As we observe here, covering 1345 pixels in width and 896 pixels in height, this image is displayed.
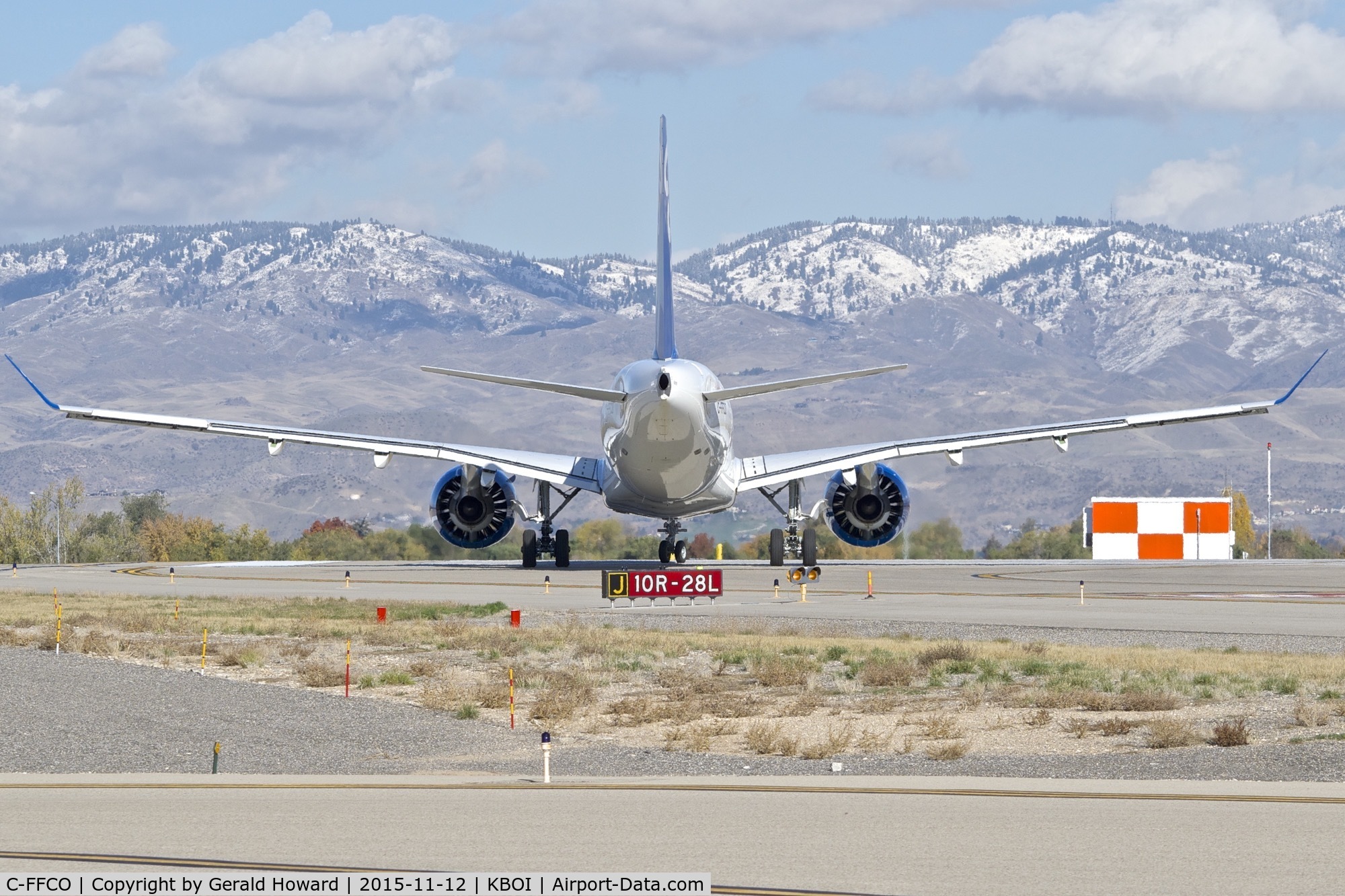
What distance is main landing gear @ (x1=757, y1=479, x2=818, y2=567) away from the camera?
62.0 metres

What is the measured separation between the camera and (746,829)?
17.1 metres

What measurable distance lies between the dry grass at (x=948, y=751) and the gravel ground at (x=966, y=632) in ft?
50.5

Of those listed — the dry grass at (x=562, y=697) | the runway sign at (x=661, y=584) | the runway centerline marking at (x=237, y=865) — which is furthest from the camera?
the runway sign at (x=661, y=584)

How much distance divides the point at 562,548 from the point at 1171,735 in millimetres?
43060

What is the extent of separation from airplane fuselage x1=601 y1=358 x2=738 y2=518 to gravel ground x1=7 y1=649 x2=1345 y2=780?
63.9 ft

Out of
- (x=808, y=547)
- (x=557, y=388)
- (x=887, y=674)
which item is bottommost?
(x=887, y=674)

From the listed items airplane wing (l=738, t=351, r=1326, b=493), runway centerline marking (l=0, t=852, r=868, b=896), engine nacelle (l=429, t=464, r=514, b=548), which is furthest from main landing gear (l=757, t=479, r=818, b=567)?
runway centerline marking (l=0, t=852, r=868, b=896)

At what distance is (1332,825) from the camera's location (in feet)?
55.8

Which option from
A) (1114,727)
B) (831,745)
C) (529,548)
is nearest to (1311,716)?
(1114,727)

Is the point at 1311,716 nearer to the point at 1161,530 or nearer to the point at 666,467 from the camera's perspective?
the point at 666,467

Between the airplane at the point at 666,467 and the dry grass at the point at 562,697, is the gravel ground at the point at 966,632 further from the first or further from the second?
the dry grass at the point at 562,697

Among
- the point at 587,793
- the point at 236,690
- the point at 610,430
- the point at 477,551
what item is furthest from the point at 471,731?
the point at 477,551

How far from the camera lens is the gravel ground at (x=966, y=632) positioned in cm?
3975

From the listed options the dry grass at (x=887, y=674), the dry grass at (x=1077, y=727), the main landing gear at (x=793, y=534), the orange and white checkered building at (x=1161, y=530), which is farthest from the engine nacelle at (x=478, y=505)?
the orange and white checkered building at (x=1161, y=530)
